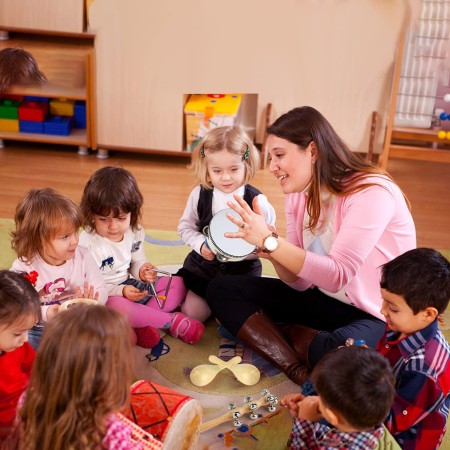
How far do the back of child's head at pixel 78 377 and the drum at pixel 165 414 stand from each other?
9.2 inches

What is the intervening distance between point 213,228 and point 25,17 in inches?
70.6

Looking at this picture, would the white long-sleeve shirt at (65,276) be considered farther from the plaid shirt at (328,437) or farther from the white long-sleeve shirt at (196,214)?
the plaid shirt at (328,437)

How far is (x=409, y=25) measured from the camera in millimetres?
3020

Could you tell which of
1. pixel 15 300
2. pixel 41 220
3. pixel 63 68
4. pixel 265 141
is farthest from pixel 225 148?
pixel 63 68

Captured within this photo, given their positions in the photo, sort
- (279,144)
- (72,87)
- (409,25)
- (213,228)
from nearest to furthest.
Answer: (279,144), (213,228), (409,25), (72,87)

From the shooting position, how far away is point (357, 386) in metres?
1.16

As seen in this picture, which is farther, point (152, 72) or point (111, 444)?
point (152, 72)

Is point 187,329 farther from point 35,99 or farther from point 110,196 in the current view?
point 35,99

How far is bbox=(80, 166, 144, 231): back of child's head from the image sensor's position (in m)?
1.82

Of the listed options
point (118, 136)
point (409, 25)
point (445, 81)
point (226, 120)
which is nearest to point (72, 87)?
point (118, 136)

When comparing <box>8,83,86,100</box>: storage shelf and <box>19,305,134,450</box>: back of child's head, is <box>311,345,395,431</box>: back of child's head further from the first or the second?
<box>8,83,86,100</box>: storage shelf

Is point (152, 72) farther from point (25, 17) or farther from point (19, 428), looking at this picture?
point (19, 428)

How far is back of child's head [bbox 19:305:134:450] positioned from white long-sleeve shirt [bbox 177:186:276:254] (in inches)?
37.2

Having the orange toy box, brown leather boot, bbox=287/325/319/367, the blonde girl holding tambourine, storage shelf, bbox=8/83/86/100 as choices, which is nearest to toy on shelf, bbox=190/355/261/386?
brown leather boot, bbox=287/325/319/367
